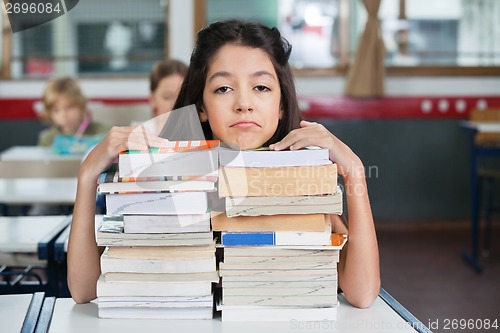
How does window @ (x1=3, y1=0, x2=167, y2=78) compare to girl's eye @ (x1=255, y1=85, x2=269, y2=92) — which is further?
window @ (x1=3, y1=0, x2=167, y2=78)

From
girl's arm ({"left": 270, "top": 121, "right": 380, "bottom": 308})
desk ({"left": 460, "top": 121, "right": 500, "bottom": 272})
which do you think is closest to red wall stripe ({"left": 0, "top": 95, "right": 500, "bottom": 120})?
desk ({"left": 460, "top": 121, "right": 500, "bottom": 272})

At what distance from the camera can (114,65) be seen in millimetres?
5613

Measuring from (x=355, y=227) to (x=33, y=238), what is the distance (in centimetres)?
113

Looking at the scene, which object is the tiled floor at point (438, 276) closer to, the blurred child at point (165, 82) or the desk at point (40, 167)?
the blurred child at point (165, 82)

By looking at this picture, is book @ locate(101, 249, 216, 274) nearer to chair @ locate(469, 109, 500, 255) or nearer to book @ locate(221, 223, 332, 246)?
book @ locate(221, 223, 332, 246)

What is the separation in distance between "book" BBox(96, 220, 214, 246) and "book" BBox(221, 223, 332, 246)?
0.11ft

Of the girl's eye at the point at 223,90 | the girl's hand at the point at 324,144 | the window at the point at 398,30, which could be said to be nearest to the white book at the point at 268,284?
the girl's hand at the point at 324,144

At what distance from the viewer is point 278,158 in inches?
49.6

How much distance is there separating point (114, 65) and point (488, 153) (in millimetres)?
2787

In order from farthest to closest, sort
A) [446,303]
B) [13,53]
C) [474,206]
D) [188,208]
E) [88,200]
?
1. [13,53]
2. [474,206]
3. [446,303]
4. [88,200]
5. [188,208]

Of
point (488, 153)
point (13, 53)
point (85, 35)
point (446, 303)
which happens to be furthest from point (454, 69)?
point (13, 53)

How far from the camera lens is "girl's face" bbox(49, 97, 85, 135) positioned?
4.53 metres

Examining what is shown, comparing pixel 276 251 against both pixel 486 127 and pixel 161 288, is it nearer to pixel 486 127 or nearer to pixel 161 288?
pixel 161 288

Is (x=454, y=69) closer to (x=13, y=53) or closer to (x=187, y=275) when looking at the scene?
(x=13, y=53)
